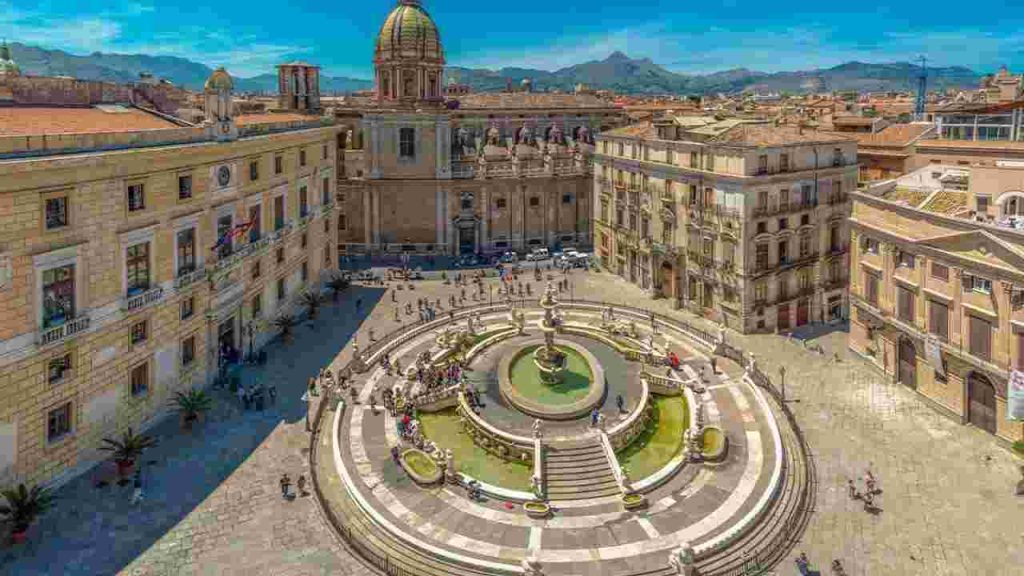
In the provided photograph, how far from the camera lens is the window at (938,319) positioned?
132ft

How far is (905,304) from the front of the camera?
4403 cm

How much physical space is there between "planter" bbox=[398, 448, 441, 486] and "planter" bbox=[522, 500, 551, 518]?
460 centimetres

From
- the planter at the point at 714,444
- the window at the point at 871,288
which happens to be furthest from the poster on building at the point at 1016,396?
the planter at the point at 714,444

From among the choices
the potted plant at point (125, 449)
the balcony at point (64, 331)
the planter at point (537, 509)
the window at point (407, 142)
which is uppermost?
the window at point (407, 142)

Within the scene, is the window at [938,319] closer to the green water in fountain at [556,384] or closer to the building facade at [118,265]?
the green water in fountain at [556,384]

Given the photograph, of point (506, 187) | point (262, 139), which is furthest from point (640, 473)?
point (506, 187)

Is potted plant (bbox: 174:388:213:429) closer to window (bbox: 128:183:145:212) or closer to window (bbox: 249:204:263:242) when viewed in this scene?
window (bbox: 128:183:145:212)

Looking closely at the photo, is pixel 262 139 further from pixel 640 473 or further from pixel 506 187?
pixel 506 187

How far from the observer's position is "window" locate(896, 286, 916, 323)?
4350 centimetres

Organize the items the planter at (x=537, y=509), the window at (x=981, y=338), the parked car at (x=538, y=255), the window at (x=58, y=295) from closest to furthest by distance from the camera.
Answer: the planter at (x=537, y=509) < the window at (x=58, y=295) < the window at (x=981, y=338) < the parked car at (x=538, y=255)

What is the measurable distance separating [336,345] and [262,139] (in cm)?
1489

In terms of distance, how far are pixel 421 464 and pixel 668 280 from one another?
3597 centimetres

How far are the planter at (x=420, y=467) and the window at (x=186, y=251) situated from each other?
16596 millimetres

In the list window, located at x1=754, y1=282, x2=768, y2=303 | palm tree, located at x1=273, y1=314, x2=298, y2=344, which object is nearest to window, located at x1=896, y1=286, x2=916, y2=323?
window, located at x1=754, y1=282, x2=768, y2=303
